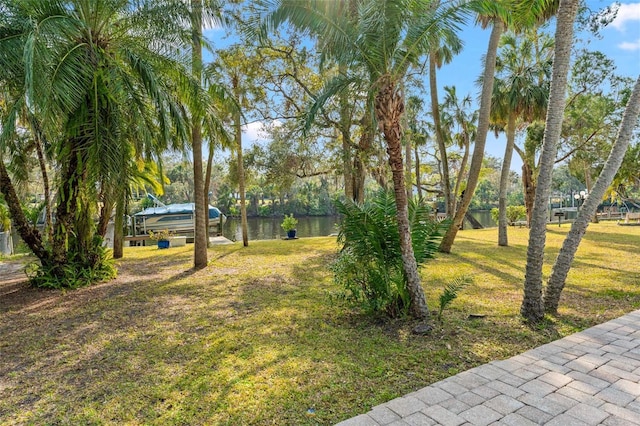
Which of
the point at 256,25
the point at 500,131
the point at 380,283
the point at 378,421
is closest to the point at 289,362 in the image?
the point at 378,421

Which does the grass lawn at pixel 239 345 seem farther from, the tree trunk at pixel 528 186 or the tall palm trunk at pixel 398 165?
the tree trunk at pixel 528 186

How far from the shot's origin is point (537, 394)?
2.82 m

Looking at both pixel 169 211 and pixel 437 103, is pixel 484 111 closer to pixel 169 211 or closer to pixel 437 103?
pixel 437 103

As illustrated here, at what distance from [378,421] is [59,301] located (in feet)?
20.0

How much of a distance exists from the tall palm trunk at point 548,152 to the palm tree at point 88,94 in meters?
5.98

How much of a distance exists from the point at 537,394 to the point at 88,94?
7.76 metres

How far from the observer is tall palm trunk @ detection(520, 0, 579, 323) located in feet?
14.3

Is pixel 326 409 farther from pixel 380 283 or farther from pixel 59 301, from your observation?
pixel 59 301

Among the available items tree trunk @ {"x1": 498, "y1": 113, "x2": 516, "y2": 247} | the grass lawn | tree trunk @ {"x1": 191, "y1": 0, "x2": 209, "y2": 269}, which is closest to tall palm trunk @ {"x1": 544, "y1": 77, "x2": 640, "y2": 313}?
the grass lawn

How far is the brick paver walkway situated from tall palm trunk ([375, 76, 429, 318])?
4.22ft

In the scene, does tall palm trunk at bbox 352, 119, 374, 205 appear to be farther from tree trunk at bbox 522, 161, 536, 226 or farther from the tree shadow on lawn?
tree trunk at bbox 522, 161, 536, 226

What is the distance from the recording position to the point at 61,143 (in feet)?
22.4

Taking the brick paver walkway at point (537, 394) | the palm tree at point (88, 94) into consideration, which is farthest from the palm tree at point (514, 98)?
the palm tree at point (88, 94)

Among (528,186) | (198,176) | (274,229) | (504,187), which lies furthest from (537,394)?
(274,229)
